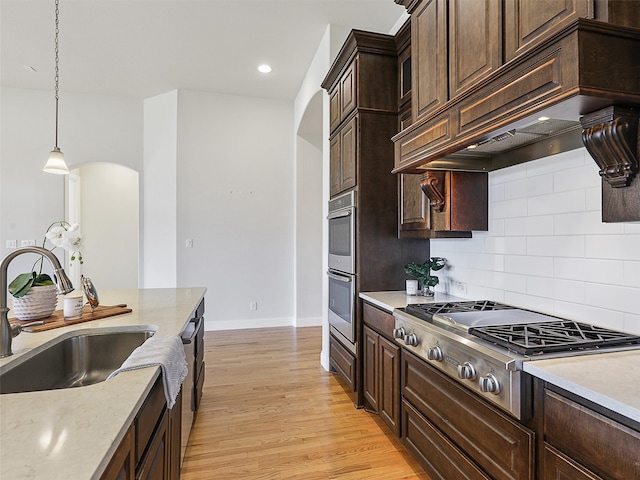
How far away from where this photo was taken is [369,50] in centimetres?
266

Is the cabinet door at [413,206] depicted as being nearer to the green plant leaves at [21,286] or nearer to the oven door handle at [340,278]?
the oven door handle at [340,278]

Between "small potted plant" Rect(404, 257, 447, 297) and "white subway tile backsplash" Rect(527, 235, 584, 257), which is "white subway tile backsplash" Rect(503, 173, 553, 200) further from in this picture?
"small potted plant" Rect(404, 257, 447, 297)

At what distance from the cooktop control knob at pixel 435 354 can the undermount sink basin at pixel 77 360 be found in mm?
1281

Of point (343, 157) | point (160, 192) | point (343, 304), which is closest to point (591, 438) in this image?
point (343, 304)

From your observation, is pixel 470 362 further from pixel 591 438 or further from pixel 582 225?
pixel 582 225

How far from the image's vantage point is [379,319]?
231 centimetres

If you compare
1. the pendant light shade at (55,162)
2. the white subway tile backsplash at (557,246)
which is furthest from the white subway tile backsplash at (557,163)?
the pendant light shade at (55,162)

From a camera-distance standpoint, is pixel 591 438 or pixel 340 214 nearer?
pixel 591 438

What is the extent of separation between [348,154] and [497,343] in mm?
1911

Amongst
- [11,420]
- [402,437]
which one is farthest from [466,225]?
[11,420]

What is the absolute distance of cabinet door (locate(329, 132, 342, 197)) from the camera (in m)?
3.06

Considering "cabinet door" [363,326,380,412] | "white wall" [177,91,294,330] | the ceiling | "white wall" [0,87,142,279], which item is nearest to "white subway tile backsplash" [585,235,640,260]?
"cabinet door" [363,326,380,412]

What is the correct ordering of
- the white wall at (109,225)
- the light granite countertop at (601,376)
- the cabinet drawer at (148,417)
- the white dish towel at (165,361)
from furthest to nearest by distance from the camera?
the white wall at (109,225) → the white dish towel at (165,361) → the cabinet drawer at (148,417) → the light granite countertop at (601,376)

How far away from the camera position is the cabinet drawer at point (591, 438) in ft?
2.76
